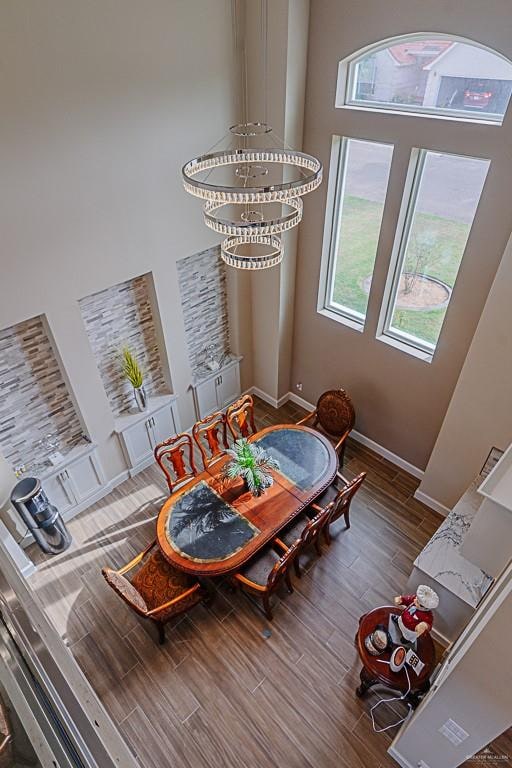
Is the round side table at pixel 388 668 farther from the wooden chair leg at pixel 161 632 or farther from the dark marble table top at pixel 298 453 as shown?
the wooden chair leg at pixel 161 632

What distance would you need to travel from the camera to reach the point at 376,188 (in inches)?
171

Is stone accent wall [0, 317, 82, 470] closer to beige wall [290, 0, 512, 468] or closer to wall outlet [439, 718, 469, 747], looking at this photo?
beige wall [290, 0, 512, 468]

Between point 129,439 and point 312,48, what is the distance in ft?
13.5

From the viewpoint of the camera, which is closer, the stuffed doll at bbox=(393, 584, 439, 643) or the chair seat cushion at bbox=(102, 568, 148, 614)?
the stuffed doll at bbox=(393, 584, 439, 643)

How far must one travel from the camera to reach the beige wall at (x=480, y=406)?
3.52 meters

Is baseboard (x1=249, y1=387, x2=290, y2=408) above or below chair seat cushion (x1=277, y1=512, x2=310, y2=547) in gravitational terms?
below

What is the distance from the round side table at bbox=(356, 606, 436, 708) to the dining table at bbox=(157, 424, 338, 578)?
96 centimetres

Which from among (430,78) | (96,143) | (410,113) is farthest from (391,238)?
(96,143)

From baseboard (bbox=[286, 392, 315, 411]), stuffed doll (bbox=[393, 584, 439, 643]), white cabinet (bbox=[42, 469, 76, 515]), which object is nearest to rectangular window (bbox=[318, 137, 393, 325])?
baseboard (bbox=[286, 392, 315, 411])

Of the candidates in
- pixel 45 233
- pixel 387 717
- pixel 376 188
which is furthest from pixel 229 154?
pixel 387 717

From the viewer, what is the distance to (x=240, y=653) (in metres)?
3.77

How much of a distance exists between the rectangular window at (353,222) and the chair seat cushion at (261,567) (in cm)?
263

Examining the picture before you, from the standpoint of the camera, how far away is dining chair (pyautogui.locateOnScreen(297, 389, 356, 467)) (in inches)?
193

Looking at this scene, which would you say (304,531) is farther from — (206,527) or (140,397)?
(140,397)
